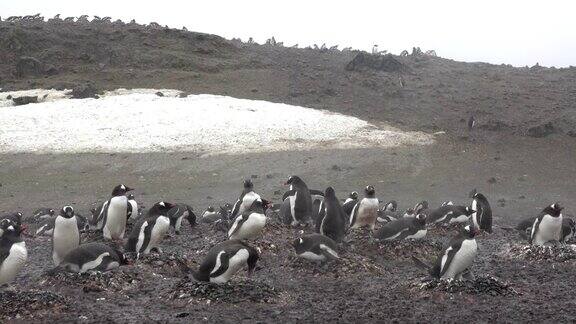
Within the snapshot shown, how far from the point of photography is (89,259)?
26.8 feet

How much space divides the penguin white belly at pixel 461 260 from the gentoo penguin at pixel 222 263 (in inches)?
97.0

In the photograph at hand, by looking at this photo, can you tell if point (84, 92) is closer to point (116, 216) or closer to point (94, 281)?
point (116, 216)

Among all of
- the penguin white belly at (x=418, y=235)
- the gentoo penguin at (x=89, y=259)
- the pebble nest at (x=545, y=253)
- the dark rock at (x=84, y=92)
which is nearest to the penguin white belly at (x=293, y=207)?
the penguin white belly at (x=418, y=235)

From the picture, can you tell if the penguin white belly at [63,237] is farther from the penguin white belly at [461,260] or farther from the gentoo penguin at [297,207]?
the penguin white belly at [461,260]

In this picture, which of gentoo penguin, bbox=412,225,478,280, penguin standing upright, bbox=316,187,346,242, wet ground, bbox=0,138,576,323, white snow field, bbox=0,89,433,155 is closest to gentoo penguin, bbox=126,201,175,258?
wet ground, bbox=0,138,576,323

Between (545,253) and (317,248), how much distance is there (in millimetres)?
3587

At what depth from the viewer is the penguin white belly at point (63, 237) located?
9.47 m

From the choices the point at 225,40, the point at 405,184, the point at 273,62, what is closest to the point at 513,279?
the point at 405,184

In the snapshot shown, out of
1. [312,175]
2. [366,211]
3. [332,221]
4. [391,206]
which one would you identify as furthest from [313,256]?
[312,175]

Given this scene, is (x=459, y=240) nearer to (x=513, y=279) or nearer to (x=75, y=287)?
(x=513, y=279)

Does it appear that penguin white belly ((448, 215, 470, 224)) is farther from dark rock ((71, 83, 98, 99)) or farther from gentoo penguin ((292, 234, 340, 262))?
dark rock ((71, 83, 98, 99))

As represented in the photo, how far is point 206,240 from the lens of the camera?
37.7 feet

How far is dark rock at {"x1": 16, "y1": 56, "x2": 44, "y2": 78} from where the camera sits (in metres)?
30.7

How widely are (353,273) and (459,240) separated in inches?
61.7
